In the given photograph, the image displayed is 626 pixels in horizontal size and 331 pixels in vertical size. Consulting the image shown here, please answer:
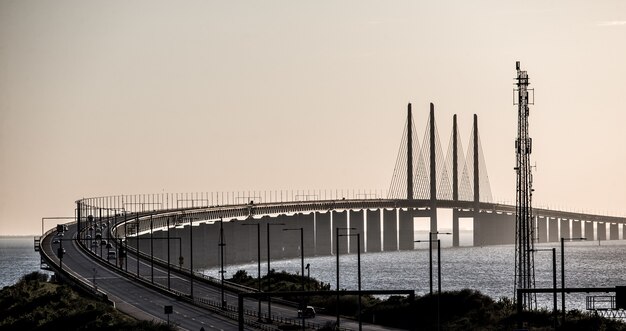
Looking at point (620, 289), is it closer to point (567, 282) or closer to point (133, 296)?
point (133, 296)

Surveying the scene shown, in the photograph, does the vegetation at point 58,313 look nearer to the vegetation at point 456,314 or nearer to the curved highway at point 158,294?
the curved highway at point 158,294

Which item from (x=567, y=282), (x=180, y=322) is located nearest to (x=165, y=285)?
(x=180, y=322)

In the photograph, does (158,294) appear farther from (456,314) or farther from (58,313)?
(456,314)

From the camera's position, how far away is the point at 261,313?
10538 cm

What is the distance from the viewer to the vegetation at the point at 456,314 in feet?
288

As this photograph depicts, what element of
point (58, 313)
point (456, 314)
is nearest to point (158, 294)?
point (58, 313)

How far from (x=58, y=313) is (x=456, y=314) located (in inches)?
1166

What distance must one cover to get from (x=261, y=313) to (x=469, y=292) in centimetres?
1626

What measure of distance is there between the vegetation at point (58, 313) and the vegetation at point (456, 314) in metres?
16.3

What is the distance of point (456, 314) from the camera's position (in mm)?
103375

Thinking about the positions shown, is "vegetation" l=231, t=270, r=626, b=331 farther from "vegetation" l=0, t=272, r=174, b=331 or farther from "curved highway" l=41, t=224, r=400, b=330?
"vegetation" l=0, t=272, r=174, b=331

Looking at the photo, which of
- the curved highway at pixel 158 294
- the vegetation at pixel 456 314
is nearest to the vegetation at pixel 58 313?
the curved highway at pixel 158 294

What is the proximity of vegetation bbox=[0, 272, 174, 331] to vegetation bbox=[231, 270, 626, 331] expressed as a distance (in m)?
16.3

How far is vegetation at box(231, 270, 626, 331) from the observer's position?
87.9 m
